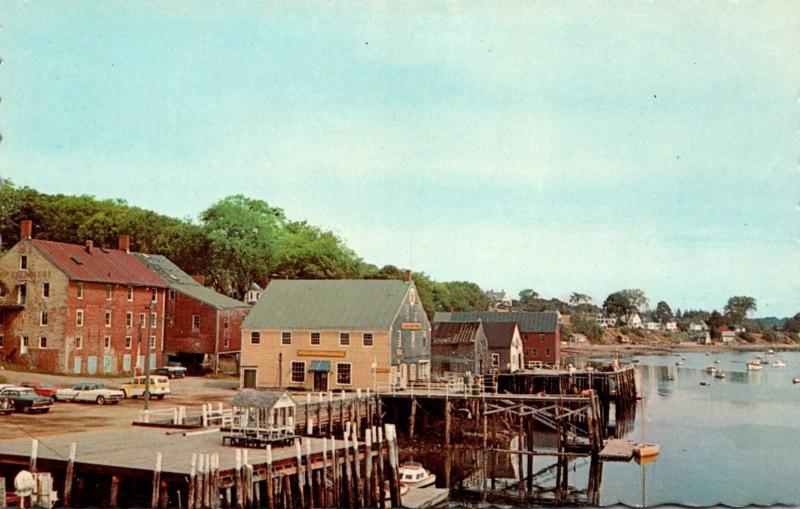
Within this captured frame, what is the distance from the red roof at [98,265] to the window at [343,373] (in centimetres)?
1881

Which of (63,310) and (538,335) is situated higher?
(63,310)

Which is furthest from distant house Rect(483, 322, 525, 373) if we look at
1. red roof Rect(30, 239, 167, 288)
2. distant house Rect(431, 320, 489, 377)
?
red roof Rect(30, 239, 167, 288)

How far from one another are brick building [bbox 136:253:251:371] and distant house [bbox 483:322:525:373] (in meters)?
25.2

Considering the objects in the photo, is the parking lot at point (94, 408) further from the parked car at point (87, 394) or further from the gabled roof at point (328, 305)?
the gabled roof at point (328, 305)

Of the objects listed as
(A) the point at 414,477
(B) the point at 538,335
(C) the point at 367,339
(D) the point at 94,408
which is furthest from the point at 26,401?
(B) the point at 538,335

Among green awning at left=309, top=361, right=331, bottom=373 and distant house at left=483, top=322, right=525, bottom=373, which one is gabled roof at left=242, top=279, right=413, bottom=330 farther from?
distant house at left=483, top=322, right=525, bottom=373

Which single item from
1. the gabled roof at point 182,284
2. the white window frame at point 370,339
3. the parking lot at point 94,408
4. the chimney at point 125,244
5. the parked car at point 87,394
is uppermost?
the chimney at point 125,244

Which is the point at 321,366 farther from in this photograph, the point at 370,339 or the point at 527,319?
the point at 527,319

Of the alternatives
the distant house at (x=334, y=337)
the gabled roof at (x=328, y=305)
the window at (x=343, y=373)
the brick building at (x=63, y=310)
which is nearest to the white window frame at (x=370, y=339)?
the distant house at (x=334, y=337)

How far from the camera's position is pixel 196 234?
7500 centimetres

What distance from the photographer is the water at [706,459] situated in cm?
3316

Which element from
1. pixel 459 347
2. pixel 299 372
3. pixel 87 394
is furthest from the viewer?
pixel 459 347

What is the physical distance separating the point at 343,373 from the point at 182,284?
69.3ft

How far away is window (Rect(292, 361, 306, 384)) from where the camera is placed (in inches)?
2003
